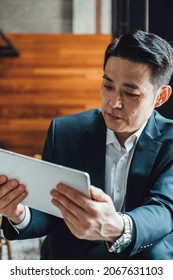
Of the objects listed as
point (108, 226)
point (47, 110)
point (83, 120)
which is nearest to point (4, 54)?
point (47, 110)

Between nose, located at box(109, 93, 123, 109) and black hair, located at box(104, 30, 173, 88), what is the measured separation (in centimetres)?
12

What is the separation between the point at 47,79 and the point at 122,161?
616 centimetres

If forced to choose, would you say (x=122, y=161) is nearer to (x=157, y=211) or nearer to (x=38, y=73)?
(x=157, y=211)

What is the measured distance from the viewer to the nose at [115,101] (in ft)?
4.78

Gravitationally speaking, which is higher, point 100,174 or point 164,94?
point 164,94

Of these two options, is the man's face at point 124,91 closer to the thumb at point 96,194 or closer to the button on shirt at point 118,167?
Answer: the button on shirt at point 118,167

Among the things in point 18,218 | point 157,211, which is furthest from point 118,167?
point 18,218

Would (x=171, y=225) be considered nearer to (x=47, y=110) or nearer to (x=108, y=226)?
(x=108, y=226)

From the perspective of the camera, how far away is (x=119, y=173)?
1.63 metres

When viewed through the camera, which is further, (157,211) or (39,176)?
(157,211)

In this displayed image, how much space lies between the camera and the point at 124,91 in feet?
4.84

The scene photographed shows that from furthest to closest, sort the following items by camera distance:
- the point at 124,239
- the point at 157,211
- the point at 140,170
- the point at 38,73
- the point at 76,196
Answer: the point at 38,73 → the point at 140,170 → the point at 157,211 → the point at 124,239 → the point at 76,196

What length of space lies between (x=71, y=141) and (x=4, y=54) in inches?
242

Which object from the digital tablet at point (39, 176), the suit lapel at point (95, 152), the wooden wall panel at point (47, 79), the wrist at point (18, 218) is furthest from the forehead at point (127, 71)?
the wooden wall panel at point (47, 79)
